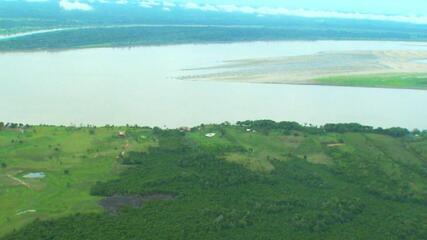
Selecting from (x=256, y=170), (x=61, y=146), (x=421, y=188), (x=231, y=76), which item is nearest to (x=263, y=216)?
(x=256, y=170)

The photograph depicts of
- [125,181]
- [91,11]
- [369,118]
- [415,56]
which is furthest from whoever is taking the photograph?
[91,11]

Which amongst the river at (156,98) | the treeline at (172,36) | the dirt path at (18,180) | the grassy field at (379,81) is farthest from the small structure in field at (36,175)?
the treeline at (172,36)

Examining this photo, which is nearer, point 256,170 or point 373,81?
point 256,170

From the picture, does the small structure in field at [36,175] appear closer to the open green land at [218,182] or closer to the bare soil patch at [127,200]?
the open green land at [218,182]

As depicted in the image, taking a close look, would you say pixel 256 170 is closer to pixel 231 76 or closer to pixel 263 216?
pixel 263 216

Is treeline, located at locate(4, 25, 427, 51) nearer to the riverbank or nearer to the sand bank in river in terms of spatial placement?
the sand bank in river

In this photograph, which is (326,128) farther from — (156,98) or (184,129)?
(156,98)

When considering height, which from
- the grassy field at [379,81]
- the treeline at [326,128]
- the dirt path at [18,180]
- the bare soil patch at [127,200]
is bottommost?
the bare soil patch at [127,200]
